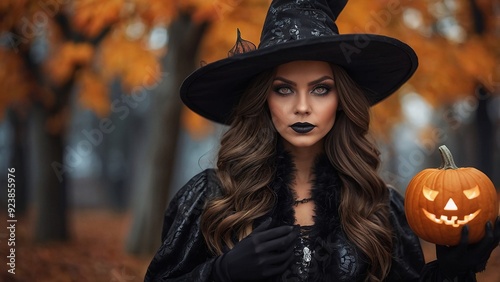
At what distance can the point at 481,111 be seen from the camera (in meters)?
9.15

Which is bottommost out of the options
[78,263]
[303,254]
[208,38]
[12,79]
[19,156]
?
[78,263]

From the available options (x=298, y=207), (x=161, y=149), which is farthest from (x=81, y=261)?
(x=298, y=207)

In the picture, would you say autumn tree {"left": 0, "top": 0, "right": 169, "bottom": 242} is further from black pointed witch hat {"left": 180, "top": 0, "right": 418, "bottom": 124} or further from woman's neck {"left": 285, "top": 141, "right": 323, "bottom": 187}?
woman's neck {"left": 285, "top": 141, "right": 323, "bottom": 187}

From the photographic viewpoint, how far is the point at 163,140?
7121 millimetres

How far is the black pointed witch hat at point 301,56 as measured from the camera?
227 centimetres

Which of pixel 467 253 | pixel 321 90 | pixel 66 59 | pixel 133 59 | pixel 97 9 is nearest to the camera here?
pixel 467 253

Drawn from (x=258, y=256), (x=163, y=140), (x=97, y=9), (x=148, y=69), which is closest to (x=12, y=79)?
(x=148, y=69)

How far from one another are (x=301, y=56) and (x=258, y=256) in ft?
2.71

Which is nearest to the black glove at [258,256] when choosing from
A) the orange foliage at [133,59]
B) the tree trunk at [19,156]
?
the orange foliage at [133,59]

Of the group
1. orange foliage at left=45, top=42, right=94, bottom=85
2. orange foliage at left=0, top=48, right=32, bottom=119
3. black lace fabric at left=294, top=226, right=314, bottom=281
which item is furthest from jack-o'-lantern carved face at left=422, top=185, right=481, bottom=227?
orange foliage at left=0, top=48, right=32, bottom=119

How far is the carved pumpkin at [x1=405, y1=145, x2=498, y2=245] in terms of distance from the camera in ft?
7.16

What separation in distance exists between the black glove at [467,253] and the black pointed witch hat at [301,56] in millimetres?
850

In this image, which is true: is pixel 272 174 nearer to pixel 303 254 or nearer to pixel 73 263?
pixel 303 254

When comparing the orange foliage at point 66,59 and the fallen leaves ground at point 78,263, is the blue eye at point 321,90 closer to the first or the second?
the fallen leaves ground at point 78,263
